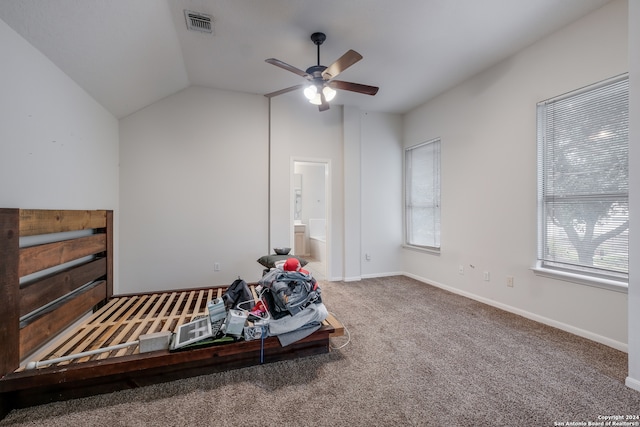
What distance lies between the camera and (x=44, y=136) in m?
2.06

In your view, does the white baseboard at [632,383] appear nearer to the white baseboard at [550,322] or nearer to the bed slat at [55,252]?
the white baseboard at [550,322]

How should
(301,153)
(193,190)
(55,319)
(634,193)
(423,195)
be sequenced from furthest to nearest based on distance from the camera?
1. (423,195)
2. (301,153)
3. (193,190)
4. (55,319)
5. (634,193)

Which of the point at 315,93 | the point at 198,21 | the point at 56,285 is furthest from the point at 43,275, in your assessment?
the point at 315,93

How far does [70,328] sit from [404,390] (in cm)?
281

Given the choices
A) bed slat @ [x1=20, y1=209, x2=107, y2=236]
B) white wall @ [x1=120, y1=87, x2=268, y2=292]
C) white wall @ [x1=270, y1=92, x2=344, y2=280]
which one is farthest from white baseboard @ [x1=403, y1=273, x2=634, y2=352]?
bed slat @ [x1=20, y1=209, x2=107, y2=236]

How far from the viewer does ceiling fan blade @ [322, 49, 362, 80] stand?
2084 millimetres

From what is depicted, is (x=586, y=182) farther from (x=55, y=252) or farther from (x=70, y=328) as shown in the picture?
(x=70, y=328)

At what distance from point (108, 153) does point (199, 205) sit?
46.5 inches

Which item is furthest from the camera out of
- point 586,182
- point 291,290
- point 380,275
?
point 380,275

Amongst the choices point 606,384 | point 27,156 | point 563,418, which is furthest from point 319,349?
point 27,156

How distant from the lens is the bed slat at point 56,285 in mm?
1760

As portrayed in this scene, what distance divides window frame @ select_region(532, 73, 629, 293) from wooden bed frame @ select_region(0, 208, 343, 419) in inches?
89.9

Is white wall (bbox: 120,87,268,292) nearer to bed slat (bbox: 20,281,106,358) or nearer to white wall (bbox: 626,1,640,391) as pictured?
bed slat (bbox: 20,281,106,358)

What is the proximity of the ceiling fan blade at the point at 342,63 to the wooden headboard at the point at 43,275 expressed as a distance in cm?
249
